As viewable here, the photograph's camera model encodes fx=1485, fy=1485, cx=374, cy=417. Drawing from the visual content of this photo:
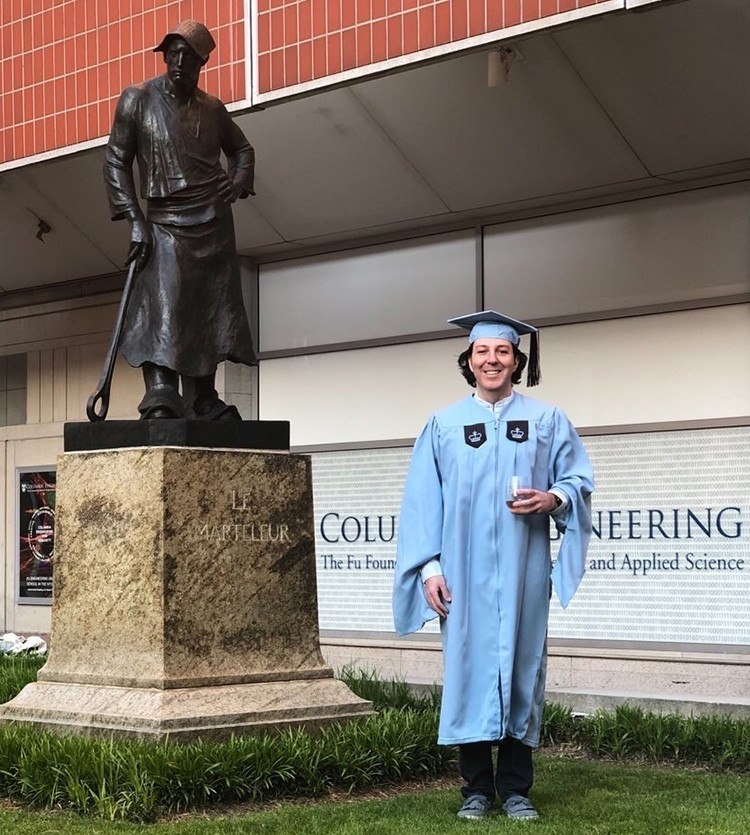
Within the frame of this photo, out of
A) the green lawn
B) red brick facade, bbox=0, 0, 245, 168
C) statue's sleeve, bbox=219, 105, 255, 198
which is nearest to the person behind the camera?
the green lawn

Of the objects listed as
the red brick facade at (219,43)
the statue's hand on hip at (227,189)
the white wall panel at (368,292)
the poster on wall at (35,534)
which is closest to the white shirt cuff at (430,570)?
the statue's hand on hip at (227,189)

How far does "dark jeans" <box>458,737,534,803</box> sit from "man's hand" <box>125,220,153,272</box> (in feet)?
10.1

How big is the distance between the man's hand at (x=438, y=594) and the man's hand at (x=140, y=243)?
2571 millimetres

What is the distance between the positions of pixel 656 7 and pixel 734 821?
5.21m

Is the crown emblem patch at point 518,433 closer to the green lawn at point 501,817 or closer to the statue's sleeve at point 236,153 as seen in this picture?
the green lawn at point 501,817

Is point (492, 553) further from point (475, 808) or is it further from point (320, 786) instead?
point (320, 786)

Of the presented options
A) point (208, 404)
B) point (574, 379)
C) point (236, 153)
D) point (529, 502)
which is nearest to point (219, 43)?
point (574, 379)

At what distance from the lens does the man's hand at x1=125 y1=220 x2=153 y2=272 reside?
757 cm

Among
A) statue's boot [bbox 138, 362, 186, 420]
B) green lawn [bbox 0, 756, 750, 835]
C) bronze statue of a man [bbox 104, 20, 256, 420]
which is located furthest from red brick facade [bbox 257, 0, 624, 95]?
green lawn [bbox 0, 756, 750, 835]

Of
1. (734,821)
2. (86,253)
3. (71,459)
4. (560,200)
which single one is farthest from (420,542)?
(86,253)

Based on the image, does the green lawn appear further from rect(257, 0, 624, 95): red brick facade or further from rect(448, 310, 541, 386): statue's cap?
→ rect(257, 0, 624, 95): red brick facade

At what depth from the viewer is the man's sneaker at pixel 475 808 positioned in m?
5.97

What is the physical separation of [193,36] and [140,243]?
1079 millimetres

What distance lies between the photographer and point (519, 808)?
19.5 ft
